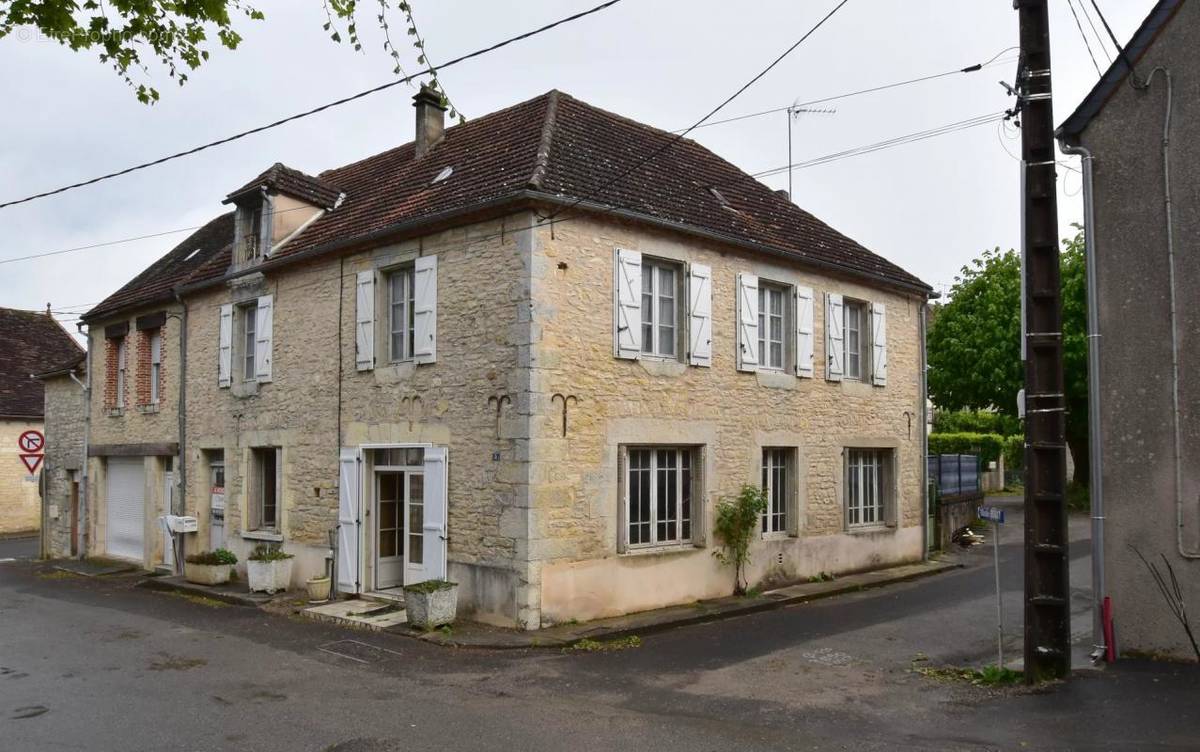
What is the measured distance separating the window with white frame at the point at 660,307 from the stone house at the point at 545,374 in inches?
1.6

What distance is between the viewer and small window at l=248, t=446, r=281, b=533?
15.5 m

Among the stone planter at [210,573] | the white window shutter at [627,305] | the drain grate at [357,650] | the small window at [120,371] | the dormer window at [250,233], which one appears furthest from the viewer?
the small window at [120,371]

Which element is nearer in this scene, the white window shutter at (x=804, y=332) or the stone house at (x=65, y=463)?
the white window shutter at (x=804, y=332)

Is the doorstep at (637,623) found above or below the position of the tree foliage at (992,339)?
below

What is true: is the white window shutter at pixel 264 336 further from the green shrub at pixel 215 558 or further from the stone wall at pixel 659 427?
the stone wall at pixel 659 427

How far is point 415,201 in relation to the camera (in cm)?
1327

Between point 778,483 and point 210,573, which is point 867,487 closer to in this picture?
point 778,483

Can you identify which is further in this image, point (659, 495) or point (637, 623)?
point (659, 495)

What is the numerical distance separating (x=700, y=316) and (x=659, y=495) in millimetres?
2468

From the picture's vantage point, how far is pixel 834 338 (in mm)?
15406

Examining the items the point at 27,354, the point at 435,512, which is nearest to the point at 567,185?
the point at 435,512

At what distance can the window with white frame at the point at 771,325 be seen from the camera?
14.4 m

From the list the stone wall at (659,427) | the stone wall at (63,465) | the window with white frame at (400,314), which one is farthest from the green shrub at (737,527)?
the stone wall at (63,465)

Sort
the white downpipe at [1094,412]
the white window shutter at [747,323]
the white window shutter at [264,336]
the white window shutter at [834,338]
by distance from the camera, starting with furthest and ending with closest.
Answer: the white window shutter at [834,338], the white window shutter at [264,336], the white window shutter at [747,323], the white downpipe at [1094,412]
